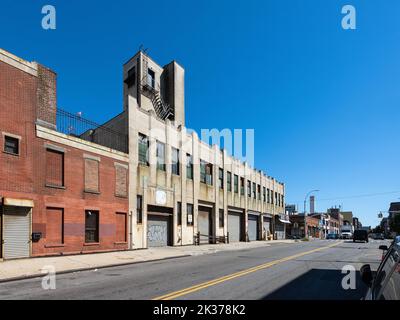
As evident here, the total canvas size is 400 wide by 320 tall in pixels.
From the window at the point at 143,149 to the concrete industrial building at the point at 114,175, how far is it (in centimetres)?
12

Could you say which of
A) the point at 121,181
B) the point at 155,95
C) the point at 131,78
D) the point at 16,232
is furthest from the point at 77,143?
the point at 131,78

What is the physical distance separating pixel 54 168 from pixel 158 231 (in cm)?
1161

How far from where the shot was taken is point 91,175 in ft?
79.8

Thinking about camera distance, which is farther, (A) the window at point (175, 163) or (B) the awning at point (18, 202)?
(A) the window at point (175, 163)

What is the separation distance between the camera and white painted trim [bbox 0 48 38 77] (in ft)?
63.2

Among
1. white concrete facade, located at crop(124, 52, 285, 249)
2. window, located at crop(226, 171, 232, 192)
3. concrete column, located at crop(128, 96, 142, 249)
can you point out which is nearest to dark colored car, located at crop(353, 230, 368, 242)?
white concrete facade, located at crop(124, 52, 285, 249)

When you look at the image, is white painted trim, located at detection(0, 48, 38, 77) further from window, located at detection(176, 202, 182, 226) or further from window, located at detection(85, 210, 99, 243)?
window, located at detection(176, 202, 182, 226)

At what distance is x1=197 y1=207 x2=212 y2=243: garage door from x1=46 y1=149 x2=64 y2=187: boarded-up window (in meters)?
17.8

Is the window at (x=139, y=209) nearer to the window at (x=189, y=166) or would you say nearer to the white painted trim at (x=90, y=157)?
the white painted trim at (x=90, y=157)

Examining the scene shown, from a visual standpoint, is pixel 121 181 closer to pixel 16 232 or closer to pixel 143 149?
pixel 143 149

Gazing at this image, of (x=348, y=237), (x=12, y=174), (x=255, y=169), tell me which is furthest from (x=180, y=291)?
(x=348, y=237)

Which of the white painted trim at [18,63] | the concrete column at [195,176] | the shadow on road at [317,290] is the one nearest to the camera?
the shadow on road at [317,290]

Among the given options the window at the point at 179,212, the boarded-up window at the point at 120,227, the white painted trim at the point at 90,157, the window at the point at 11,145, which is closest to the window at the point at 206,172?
the window at the point at 179,212

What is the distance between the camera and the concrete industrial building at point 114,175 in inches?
768
